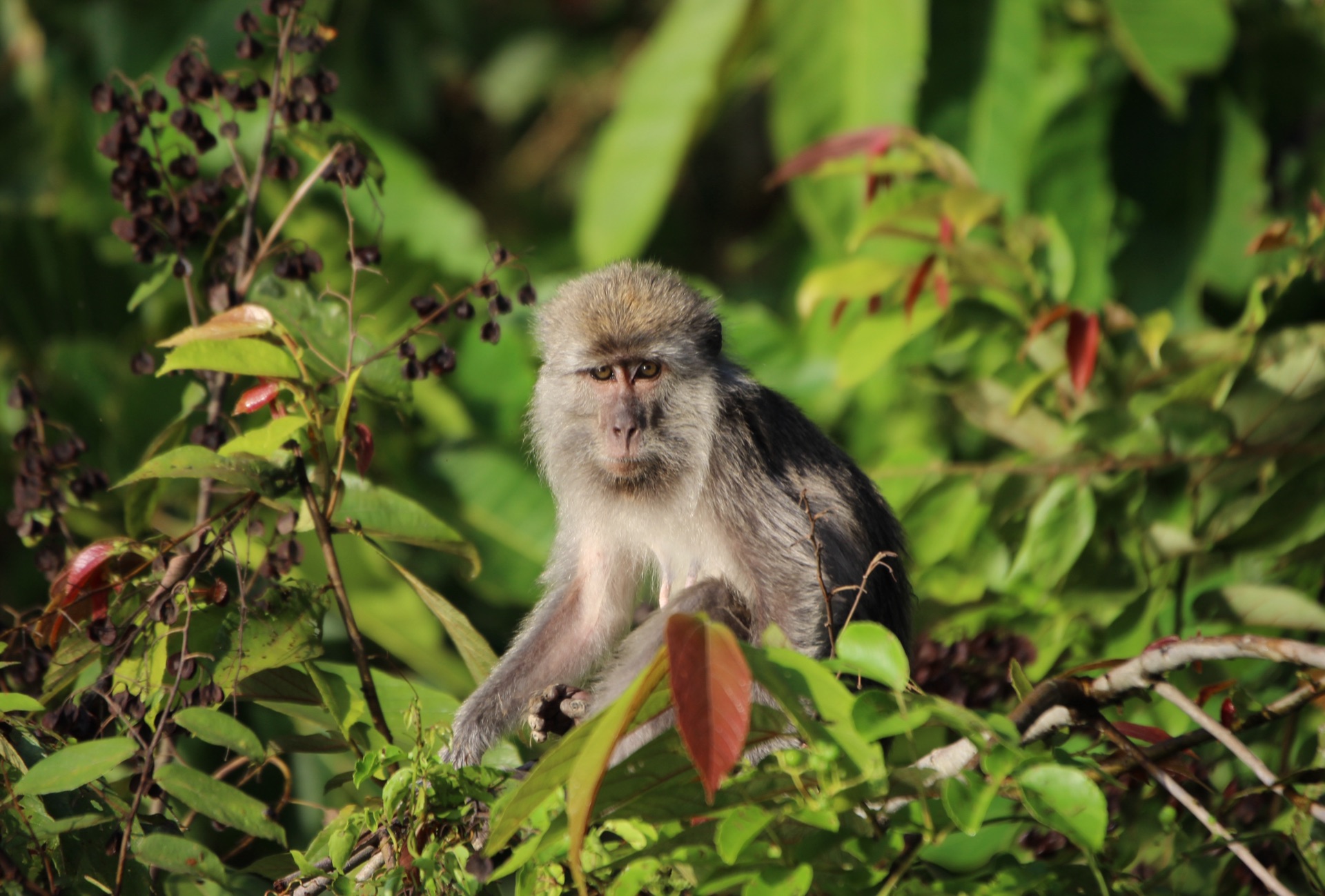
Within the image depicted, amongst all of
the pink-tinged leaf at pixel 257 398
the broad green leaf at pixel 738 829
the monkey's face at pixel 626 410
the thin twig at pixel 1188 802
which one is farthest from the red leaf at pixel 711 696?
the monkey's face at pixel 626 410

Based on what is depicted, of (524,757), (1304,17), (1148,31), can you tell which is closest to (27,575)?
(524,757)

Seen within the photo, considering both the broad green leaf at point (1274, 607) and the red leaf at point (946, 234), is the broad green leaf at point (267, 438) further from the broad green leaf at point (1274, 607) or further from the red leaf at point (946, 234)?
the broad green leaf at point (1274, 607)

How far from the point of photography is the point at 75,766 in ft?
7.39

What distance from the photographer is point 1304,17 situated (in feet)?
19.0

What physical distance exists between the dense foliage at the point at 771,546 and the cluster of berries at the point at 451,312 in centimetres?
2

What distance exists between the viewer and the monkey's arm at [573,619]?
3922 mm

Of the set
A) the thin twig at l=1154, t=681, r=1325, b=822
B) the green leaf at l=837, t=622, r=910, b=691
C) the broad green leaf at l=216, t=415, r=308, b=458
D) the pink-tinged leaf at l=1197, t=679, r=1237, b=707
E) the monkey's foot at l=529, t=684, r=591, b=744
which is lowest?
the monkey's foot at l=529, t=684, r=591, b=744

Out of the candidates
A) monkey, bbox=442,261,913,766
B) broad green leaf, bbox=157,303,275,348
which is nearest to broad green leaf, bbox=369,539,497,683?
monkey, bbox=442,261,913,766

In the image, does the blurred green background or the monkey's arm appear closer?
the monkey's arm

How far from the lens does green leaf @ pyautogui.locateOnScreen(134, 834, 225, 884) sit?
7.98 feet

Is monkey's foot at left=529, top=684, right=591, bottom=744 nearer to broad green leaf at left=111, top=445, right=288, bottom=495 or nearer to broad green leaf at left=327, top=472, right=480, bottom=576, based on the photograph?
broad green leaf at left=327, top=472, right=480, bottom=576

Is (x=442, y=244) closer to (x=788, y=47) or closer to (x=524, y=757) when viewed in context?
(x=788, y=47)

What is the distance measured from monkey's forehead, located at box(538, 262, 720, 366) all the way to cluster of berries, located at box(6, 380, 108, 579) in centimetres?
142

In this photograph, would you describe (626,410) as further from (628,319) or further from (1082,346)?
(1082,346)
